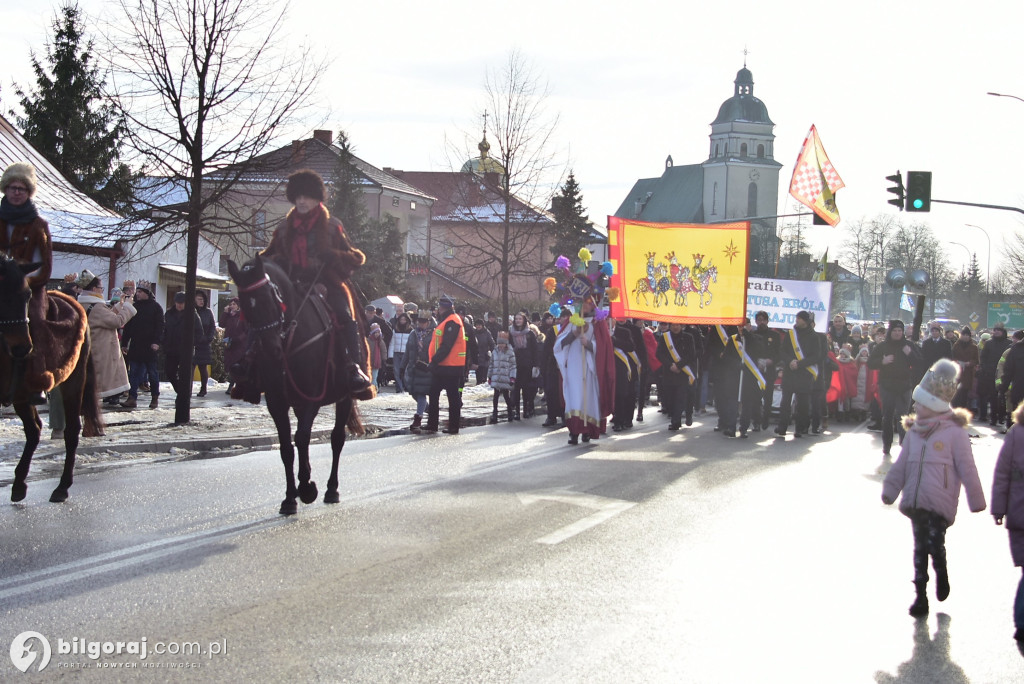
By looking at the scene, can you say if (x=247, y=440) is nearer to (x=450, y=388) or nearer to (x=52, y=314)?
(x=450, y=388)

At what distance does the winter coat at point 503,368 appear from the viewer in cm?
1994

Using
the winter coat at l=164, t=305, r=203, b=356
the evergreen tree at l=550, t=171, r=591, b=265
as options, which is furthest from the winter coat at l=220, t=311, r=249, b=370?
the evergreen tree at l=550, t=171, r=591, b=265

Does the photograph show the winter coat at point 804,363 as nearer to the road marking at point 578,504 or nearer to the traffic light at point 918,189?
the road marking at point 578,504

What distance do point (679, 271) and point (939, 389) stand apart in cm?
1201

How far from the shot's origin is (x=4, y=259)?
8320 mm

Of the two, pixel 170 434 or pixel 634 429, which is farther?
pixel 634 429

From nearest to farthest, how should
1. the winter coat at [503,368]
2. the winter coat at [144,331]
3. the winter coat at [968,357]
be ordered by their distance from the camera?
the winter coat at [144,331]
the winter coat at [503,368]
the winter coat at [968,357]

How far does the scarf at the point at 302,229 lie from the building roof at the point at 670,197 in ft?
425

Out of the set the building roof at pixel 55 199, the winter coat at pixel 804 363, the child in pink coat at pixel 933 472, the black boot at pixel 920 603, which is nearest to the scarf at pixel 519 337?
the winter coat at pixel 804 363

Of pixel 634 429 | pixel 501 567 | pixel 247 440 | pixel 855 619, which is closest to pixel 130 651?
pixel 501 567

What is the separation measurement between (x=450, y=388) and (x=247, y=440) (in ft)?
11.8

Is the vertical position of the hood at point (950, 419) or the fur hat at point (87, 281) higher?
the fur hat at point (87, 281)

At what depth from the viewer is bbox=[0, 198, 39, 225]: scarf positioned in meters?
8.74

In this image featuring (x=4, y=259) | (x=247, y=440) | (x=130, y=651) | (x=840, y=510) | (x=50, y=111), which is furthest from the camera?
(x=50, y=111)
